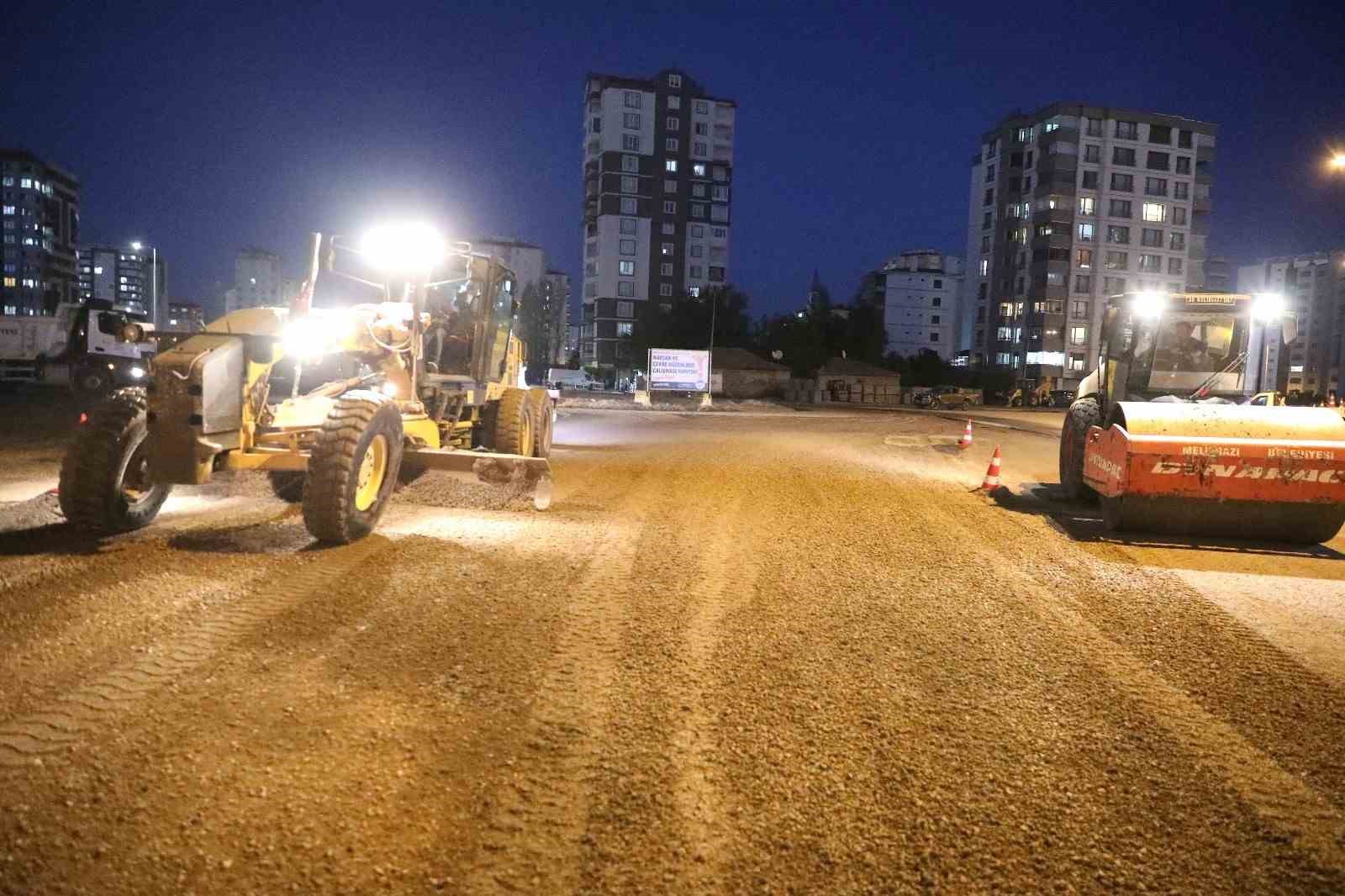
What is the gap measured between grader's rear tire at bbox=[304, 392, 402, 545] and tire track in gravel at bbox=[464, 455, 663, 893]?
2.13 metres

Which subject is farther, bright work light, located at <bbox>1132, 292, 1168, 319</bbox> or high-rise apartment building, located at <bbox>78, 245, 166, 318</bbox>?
high-rise apartment building, located at <bbox>78, 245, 166, 318</bbox>

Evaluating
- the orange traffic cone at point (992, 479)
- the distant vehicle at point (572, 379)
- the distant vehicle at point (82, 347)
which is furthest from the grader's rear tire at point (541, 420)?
the distant vehicle at point (572, 379)

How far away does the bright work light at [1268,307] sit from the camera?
1164cm

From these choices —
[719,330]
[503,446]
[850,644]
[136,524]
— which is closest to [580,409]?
[503,446]

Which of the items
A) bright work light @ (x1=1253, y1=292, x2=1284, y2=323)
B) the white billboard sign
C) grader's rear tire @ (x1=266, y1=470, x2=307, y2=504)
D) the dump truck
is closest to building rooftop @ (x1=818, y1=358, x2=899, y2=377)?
the white billboard sign

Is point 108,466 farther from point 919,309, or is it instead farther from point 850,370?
point 919,309

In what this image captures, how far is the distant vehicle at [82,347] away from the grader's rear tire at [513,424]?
395 centimetres

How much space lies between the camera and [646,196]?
93.4m

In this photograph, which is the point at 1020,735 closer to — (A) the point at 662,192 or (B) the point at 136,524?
(B) the point at 136,524

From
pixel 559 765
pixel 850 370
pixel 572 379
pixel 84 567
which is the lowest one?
pixel 559 765

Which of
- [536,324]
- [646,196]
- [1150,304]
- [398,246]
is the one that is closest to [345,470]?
[398,246]

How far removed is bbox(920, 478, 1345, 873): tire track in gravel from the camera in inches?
135

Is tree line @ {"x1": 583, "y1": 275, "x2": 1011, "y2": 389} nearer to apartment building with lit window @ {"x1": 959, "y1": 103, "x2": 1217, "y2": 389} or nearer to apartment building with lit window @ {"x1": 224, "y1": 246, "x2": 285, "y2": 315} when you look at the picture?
apartment building with lit window @ {"x1": 959, "y1": 103, "x2": 1217, "y2": 389}

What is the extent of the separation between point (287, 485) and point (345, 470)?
12.8ft
